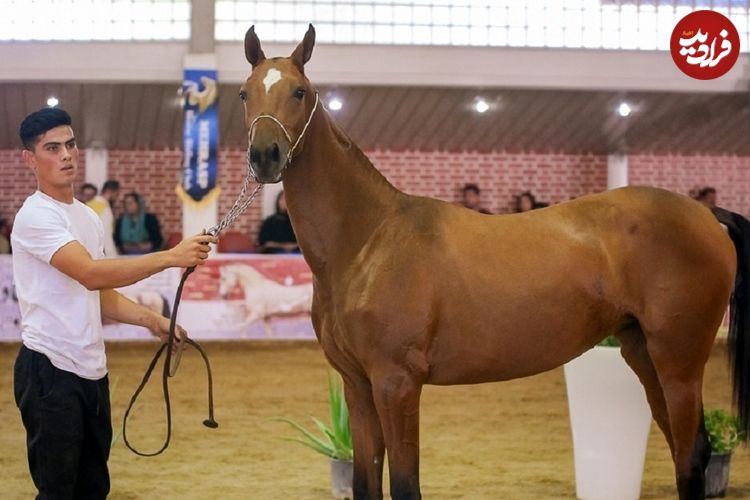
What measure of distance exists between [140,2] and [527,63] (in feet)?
17.1

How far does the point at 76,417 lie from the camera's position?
3.19 m

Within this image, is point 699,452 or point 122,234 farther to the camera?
point 122,234

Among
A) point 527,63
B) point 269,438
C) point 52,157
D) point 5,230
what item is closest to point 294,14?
point 527,63

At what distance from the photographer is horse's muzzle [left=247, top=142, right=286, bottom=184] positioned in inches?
127

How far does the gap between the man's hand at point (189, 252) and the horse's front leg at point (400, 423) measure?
77 centimetres

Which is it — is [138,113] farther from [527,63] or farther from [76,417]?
[76,417]

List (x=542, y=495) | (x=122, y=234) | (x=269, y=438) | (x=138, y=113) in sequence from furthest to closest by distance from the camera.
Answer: (x=138, y=113), (x=122, y=234), (x=269, y=438), (x=542, y=495)

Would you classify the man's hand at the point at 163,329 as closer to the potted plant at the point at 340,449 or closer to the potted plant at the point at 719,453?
the potted plant at the point at 340,449

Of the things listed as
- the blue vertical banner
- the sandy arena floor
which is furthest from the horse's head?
the blue vertical banner

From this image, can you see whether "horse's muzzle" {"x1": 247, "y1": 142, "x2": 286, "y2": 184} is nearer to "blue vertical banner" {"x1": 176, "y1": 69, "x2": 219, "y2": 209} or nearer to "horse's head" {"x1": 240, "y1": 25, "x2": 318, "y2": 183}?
"horse's head" {"x1": 240, "y1": 25, "x2": 318, "y2": 183}

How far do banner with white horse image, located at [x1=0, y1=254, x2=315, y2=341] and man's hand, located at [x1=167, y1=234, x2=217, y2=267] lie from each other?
812cm

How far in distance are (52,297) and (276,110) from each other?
976 millimetres

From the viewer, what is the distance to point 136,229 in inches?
508

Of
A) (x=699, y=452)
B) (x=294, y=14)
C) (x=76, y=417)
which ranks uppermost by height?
(x=294, y=14)
